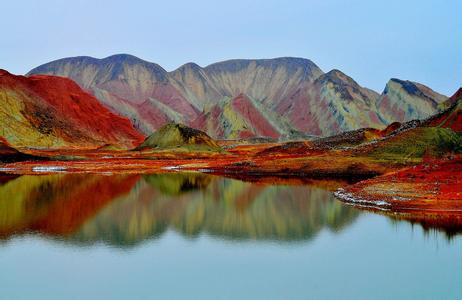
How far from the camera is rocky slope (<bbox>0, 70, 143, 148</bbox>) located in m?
116

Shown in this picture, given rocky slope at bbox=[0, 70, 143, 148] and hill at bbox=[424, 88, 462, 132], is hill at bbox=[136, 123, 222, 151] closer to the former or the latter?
rocky slope at bbox=[0, 70, 143, 148]

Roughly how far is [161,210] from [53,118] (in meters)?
104

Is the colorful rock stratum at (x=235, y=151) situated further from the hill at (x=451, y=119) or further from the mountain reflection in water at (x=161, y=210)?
→ the mountain reflection in water at (x=161, y=210)

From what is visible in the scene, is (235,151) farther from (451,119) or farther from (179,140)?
(451,119)

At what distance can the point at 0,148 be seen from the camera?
266 ft

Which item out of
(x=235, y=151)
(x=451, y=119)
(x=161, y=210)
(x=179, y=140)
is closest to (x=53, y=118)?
(x=179, y=140)

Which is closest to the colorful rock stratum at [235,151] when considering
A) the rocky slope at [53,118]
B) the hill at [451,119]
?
the hill at [451,119]

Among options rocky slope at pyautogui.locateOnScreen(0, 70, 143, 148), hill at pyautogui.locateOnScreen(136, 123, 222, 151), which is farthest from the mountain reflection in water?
rocky slope at pyautogui.locateOnScreen(0, 70, 143, 148)

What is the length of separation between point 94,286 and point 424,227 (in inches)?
645

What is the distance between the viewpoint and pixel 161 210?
33000mm

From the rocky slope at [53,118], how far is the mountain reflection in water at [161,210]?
72.5m

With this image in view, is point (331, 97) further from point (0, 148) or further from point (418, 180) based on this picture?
point (418, 180)

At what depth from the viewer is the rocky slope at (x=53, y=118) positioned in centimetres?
11650

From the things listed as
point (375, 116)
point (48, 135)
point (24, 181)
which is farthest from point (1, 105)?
point (375, 116)
